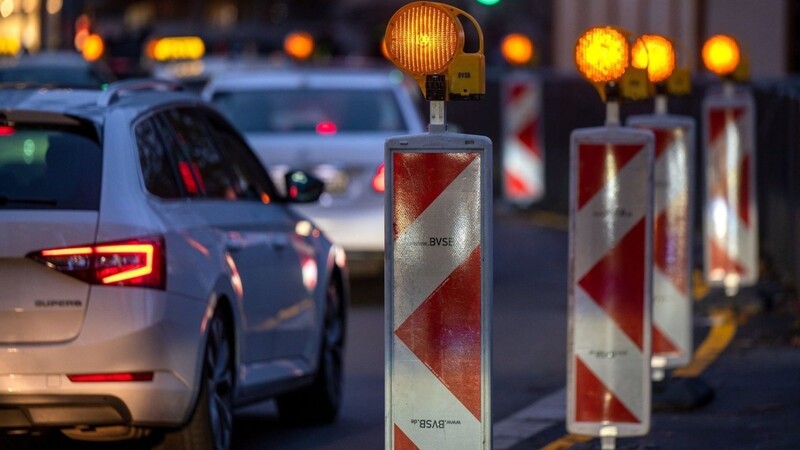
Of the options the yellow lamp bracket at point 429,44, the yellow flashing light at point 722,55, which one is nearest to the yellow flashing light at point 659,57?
the yellow lamp bracket at point 429,44

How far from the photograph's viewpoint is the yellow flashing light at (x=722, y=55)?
13.8 metres

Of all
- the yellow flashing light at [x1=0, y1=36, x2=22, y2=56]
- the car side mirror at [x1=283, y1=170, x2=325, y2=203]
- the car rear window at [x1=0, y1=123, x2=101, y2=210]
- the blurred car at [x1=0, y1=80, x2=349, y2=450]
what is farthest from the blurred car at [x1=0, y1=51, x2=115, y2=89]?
the car rear window at [x1=0, y1=123, x2=101, y2=210]

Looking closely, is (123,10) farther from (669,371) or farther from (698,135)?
(669,371)

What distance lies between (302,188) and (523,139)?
1456 centimetres

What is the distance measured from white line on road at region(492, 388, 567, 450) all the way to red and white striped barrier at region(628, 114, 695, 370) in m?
0.56

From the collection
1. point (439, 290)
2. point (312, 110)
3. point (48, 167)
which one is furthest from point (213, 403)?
point (312, 110)

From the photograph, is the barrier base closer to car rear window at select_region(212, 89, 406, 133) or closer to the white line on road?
the white line on road

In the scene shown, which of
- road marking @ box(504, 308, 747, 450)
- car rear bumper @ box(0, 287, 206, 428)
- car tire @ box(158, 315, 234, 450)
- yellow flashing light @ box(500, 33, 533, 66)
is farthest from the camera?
yellow flashing light @ box(500, 33, 533, 66)

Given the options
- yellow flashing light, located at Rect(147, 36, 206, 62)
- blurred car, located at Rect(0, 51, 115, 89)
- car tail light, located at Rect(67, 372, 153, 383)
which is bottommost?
A: yellow flashing light, located at Rect(147, 36, 206, 62)

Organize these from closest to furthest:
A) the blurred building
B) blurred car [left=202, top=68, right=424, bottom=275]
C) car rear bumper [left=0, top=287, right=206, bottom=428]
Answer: car rear bumper [left=0, top=287, right=206, bottom=428], blurred car [left=202, top=68, right=424, bottom=275], the blurred building

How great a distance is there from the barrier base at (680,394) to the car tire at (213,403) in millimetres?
2380

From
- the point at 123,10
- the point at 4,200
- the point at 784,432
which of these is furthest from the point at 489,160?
the point at 123,10

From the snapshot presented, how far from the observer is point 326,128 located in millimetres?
16422

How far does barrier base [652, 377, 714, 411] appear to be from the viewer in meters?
9.84
